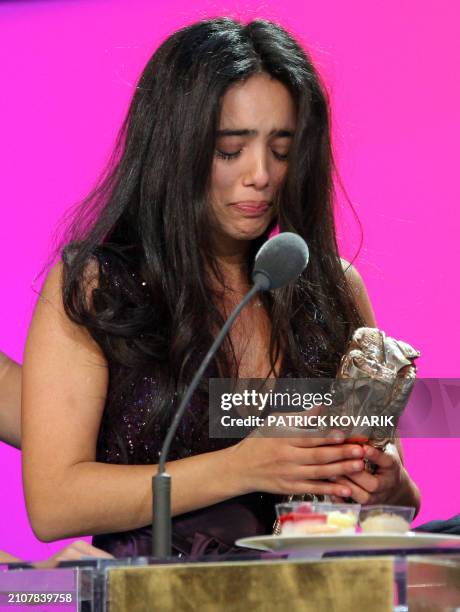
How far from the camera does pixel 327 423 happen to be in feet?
5.53

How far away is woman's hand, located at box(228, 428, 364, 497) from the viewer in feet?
5.42

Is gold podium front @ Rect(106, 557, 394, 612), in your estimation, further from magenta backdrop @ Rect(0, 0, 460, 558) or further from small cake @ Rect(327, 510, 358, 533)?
magenta backdrop @ Rect(0, 0, 460, 558)

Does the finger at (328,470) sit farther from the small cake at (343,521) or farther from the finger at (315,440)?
the small cake at (343,521)

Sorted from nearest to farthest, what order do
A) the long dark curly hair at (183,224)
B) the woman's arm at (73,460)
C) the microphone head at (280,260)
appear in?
the microphone head at (280,260)
the woman's arm at (73,460)
the long dark curly hair at (183,224)

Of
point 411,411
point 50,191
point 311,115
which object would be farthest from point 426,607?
point 50,191

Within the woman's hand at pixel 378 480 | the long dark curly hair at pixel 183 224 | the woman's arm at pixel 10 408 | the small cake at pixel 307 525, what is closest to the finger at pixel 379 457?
the woman's hand at pixel 378 480

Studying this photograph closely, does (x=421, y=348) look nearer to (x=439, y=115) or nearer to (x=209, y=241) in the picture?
(x=439, y=115)

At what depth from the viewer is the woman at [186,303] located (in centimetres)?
179

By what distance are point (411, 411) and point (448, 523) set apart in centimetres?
22

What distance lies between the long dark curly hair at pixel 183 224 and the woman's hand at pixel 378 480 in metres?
0.29

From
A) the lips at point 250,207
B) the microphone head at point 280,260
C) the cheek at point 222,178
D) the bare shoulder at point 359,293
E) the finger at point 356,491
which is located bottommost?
the finger at point 356,491

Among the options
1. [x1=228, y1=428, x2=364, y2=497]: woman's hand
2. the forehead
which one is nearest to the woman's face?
the forehead

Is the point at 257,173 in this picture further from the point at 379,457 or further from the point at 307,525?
the point at 307,525

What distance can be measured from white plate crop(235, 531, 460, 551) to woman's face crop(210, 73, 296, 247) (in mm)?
795
